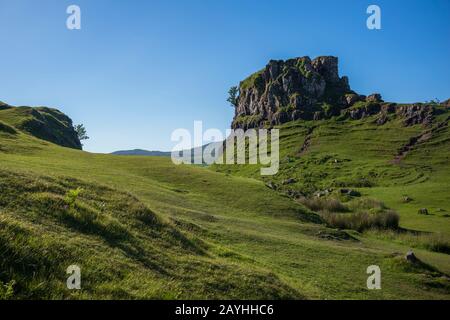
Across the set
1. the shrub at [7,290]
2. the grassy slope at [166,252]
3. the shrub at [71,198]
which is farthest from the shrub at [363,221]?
the shrub at [7,290]

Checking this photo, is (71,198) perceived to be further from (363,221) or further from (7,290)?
(363,221)

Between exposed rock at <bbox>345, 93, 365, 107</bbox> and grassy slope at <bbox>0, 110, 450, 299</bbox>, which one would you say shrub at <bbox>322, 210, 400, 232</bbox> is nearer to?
grassy slope at <bbox>0, 110, 450, 299</bbox>

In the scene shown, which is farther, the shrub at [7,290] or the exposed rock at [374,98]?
the exposed rock at [374,98]

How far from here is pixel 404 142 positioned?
130125 millimetres

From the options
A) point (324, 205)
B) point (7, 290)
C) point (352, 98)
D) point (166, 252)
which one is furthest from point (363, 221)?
point (352, 98)

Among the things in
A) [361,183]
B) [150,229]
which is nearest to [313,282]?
[150,229]

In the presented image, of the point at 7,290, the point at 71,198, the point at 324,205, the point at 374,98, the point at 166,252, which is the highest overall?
the point at 374,98

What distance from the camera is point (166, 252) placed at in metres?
17.4

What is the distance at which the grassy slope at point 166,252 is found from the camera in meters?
12.1

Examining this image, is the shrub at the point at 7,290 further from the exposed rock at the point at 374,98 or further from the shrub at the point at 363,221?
the exposed rock at the point at 374,98

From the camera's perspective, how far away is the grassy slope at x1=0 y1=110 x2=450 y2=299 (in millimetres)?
12094

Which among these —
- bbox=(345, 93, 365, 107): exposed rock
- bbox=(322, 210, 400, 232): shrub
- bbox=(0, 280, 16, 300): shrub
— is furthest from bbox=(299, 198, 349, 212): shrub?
bbox=(345, 93, 365, 107): exposed rock

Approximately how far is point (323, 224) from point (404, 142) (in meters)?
103
